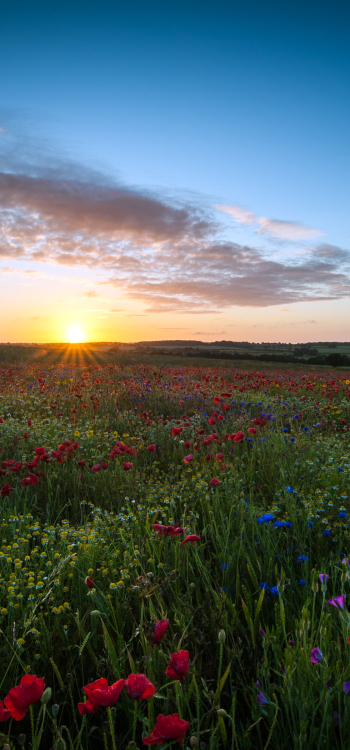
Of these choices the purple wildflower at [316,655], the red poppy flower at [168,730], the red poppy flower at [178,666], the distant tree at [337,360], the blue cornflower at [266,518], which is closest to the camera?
the red poppy flower at [168,730]

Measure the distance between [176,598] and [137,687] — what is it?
1.03 meters

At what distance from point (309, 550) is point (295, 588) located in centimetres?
52

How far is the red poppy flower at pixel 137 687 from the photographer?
130 centimetres

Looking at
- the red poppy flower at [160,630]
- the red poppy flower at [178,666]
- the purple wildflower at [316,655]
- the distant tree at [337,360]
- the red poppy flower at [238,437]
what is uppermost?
the distant tree at [337,360]

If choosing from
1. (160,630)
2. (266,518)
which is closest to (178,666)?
(160,630)

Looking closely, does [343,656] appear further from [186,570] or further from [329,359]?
[329,359]

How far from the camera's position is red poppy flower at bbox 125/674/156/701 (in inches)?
51.4

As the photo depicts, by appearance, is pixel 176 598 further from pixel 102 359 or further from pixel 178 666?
pixel 102 359

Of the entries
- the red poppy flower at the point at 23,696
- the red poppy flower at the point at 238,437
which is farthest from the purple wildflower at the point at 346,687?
the red poppy flower at the point at 238,437

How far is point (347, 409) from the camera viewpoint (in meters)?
8.24

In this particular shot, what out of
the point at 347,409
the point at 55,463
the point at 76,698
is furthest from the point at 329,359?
the point at 76,698

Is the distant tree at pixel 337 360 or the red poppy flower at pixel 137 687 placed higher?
the distant tree at pixel 337 360

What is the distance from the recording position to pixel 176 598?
2.31 m

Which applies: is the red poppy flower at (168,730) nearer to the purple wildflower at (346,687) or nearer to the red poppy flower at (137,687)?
the red poppy flower at (137,687)
